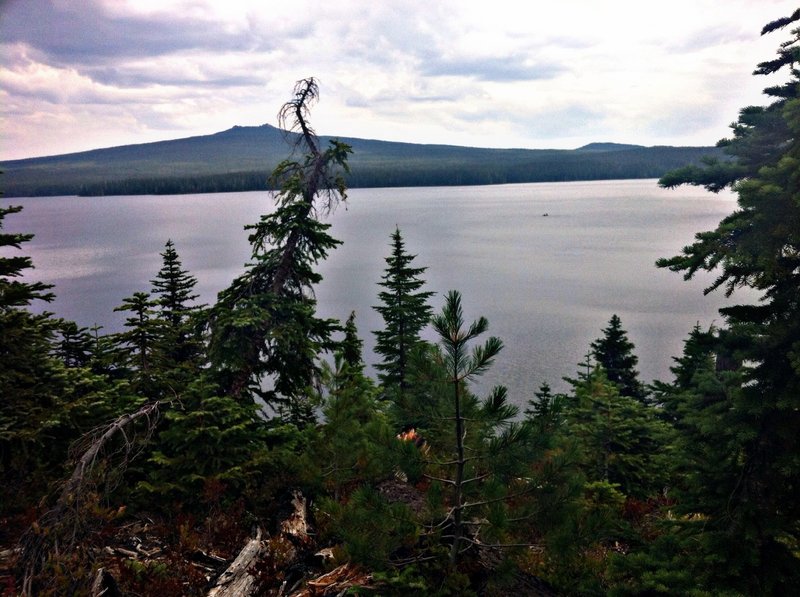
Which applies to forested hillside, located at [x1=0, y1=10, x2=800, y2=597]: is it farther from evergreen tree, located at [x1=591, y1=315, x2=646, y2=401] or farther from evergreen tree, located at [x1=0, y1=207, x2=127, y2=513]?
evergreen tree, located at [x1=591, y1=315, x2=646, y2=401]

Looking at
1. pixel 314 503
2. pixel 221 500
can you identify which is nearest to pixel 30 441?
pixel 221 500

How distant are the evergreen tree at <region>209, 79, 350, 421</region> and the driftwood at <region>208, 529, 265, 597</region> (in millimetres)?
5367

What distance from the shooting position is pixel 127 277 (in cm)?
6950

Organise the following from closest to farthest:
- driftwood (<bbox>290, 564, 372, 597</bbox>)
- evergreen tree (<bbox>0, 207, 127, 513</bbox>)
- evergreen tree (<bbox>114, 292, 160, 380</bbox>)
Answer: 1. driftwood (<bbox>290, 564, 372, 597</bbox>)
2. evergreen tree (<bbox>0, 207, 127, 513</bbox>)
3. evergreen tree (<bbox>114, 292, 160, 380</bbox>)

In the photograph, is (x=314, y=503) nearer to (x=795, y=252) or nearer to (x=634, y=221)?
(x=795, y=252)

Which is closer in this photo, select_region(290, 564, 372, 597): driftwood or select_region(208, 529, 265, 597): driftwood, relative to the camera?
select_region(290, 564, 372, 597): driftwood

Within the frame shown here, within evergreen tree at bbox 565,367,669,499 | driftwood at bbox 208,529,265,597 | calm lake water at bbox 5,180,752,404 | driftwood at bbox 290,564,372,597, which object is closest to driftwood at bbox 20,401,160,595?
driftwood at bbox 208,529,265,597

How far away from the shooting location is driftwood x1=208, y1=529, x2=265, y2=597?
21.9 ft

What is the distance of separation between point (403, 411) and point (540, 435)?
1504 mm

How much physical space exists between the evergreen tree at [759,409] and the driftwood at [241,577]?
17.9 ft

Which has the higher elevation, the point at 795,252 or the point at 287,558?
the point at 795,252

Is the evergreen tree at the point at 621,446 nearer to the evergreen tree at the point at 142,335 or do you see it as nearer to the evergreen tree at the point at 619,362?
the evergreen tree at the point at 142,335

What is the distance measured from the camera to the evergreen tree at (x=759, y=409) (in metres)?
6.28

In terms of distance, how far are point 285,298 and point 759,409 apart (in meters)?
9.87
